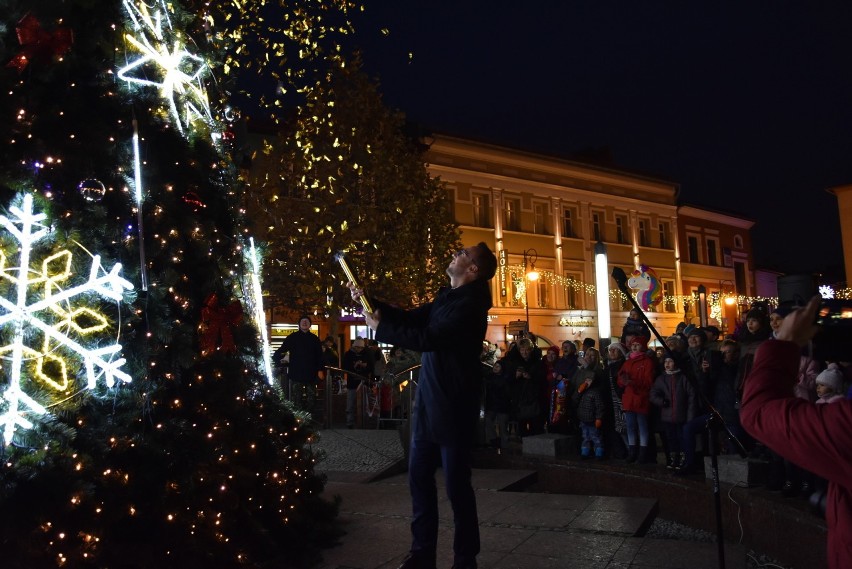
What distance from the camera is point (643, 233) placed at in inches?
1838

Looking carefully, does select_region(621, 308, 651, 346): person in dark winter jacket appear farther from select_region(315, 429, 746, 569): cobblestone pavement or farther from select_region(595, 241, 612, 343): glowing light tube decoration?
select_region(595, 241, 612, 343): glowing light tube decoration

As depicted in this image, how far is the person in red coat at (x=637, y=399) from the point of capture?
866 cm

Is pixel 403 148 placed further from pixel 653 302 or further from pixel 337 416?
pixel 337 416

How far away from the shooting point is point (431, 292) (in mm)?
24875

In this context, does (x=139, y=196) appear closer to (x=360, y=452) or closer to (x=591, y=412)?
(x=360, y=452)

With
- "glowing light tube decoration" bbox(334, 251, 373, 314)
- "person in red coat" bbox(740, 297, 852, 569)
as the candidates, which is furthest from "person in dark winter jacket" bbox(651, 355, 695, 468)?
"person in red coat" bbox(740, 297, 852, 569)

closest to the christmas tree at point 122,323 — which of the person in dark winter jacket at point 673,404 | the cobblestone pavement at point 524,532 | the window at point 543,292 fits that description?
the cobblestone pavement at point 524,532

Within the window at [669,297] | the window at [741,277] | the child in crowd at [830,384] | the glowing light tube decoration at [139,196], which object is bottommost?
the child in crowd at [830,384]

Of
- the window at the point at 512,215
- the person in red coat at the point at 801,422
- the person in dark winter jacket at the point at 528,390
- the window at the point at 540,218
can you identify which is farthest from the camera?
the window at the point at 540,218

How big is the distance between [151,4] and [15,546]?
3749mm

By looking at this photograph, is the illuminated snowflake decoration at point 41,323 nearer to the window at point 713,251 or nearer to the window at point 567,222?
the window at point 567,222

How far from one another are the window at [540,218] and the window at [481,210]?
10.9ft

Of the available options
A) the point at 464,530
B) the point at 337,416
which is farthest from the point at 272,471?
the point at 337,416

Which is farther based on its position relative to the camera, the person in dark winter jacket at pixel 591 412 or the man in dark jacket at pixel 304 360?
the man in dark jacket at pixel 304 360
